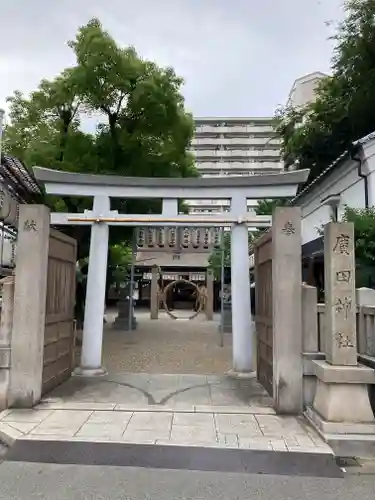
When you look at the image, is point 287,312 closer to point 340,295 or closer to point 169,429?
point 340,295

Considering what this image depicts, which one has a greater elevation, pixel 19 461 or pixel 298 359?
pixel 298 359

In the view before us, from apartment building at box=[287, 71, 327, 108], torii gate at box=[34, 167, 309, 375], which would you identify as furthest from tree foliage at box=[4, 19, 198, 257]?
apartment building at box=[287, 71, 327, 108]

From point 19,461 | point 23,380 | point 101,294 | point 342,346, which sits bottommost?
point 19,461

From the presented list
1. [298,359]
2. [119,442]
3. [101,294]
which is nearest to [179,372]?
[101,294]

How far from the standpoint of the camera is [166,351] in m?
11.2

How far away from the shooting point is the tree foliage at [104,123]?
11461 millimetres

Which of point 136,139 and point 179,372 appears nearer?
point 179,372

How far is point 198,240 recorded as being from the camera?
14.9 meters

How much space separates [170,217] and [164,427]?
4.02 metres

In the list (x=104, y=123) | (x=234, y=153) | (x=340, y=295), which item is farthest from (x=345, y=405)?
(x=234, y=153)

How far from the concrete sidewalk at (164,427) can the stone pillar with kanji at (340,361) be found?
0.31 meters

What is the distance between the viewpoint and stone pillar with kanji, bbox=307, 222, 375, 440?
15.6 feet

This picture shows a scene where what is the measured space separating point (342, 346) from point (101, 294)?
14.9 feet

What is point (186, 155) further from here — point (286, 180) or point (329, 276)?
point (329, 276)
